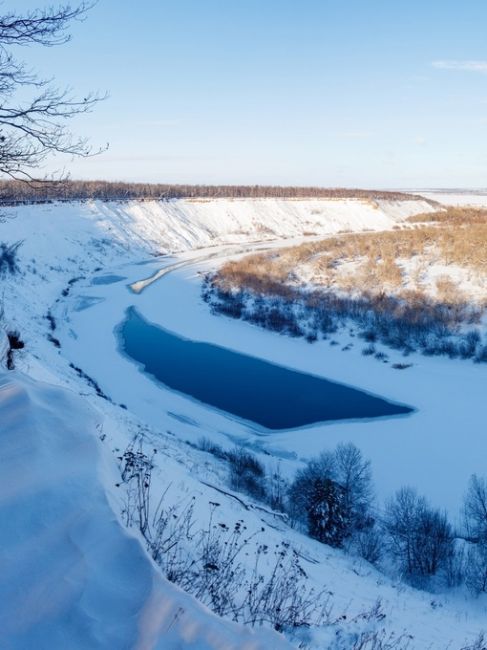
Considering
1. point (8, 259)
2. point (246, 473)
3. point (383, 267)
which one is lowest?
point (246, 473)

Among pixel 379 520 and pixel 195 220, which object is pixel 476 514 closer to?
pixel 379 520

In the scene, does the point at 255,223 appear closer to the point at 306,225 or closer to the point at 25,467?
the point at 306,225

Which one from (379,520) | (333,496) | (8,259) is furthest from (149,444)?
(8,259)

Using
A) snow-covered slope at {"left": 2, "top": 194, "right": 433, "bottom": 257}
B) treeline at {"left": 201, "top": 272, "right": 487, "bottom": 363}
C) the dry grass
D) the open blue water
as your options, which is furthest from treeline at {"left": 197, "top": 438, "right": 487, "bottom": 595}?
snow-covered slope at {"left": 2, "top": 194, "right": 433, "bottom": 257}

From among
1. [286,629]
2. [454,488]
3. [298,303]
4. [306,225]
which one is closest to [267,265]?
[298,303]

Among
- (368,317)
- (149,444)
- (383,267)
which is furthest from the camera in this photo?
(383,267)

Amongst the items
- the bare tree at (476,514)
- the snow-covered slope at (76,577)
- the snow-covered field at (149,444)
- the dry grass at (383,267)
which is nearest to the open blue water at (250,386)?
the snow-covered field at (149,444)
